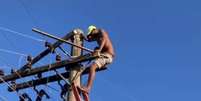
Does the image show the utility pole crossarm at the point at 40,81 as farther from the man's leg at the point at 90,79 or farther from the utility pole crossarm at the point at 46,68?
the man's leg at the point at 90,79

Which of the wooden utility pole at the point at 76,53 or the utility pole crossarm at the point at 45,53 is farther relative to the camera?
the utility pole crossarm at the point at 45,53

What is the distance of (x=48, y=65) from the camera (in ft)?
57.1

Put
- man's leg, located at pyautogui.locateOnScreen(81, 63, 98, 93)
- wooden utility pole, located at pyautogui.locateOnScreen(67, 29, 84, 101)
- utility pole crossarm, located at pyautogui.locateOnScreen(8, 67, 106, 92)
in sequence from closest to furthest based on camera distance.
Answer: man's leg, located at pyautogui.locateOnScreen(81, 63, 98, 93), wooden utility pole, located at pyautogui.locateOnScreen(67, 29, 84, 101), utility pole crossarm, located at pyautogui.locateOnScreen(8, 67, 106, 92)

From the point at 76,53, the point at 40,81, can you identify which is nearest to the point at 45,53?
the point at 40,81

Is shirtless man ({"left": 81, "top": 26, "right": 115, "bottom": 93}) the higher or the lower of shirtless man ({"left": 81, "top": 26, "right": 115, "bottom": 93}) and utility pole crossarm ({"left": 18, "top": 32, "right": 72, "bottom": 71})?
the lower

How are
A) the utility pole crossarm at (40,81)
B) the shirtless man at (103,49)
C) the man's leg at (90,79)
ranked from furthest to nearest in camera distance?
the utility pole crossarm at (40,81) < the shirtless man at (103,49) < the man's leg at (90,79)

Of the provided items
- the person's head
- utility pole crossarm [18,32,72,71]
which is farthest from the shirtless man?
utility pole crossarm [18,32,72,71]

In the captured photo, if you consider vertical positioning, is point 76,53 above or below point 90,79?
above

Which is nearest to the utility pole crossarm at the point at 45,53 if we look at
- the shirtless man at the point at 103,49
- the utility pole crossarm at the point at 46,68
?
the utility pole crossarm at the point at 46,68

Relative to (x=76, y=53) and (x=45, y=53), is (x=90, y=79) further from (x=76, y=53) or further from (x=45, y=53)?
(x=45, y=53)

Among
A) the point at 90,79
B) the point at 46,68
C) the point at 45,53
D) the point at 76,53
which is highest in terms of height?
the point at 45,53

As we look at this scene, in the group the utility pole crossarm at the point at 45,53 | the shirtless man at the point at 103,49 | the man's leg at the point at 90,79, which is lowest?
the man's leg at the point at 90,79

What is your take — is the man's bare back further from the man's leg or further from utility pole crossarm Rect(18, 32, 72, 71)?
utility pole crossarm Rect(18, 32, 72, 71)

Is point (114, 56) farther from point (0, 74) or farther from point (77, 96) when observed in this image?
point (0, 74)
